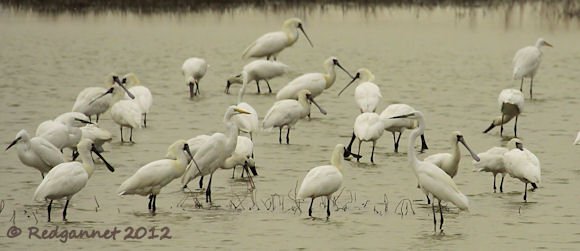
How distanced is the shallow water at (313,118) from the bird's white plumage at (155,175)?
0.25 m

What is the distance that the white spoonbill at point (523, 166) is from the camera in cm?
1227

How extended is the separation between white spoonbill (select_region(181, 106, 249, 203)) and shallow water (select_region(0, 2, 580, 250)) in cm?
30

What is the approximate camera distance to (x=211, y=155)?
40.5 feet

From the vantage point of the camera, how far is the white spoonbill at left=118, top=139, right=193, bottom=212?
37.7 feet

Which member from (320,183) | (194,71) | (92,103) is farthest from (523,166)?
(194,71)

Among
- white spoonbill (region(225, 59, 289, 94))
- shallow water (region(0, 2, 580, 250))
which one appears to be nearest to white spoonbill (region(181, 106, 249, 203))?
shallow water (region(0, 2, 580, 250))

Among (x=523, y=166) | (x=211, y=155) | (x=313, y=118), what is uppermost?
(x=211, y=155)

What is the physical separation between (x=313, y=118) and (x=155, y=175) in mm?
7549

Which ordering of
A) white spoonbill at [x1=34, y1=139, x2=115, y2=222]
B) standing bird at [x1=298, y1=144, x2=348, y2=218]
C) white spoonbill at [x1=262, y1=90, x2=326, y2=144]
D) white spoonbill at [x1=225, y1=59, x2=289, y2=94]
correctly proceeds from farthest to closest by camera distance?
white spoonbill at [x1=225, y1=59, x2=289, y2=94] → white spoonbill at [x1=262, y1=90, x2=326, y2=144] → standing bird at [x1=298, y1=144, x2=348, y2=218] → white spoonbill at [x1=34, y1=139, x2=115, y2=222]

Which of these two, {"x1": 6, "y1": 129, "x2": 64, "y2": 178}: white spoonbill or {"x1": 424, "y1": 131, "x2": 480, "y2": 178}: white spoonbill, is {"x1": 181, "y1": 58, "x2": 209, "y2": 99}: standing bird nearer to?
{"x1": 6, "y1": 129, "x2": 64, "y2": 178}: white spoonbill

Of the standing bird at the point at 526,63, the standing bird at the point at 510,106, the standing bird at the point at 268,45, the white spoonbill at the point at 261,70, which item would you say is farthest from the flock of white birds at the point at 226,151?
the standing bird at the point at 268,45

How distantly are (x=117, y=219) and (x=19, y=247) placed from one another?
4.32 feet

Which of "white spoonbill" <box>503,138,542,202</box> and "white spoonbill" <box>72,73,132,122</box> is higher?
"white spoonbill" <box>503,138,542,202</box>

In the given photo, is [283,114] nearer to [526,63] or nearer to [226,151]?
[226,151]
